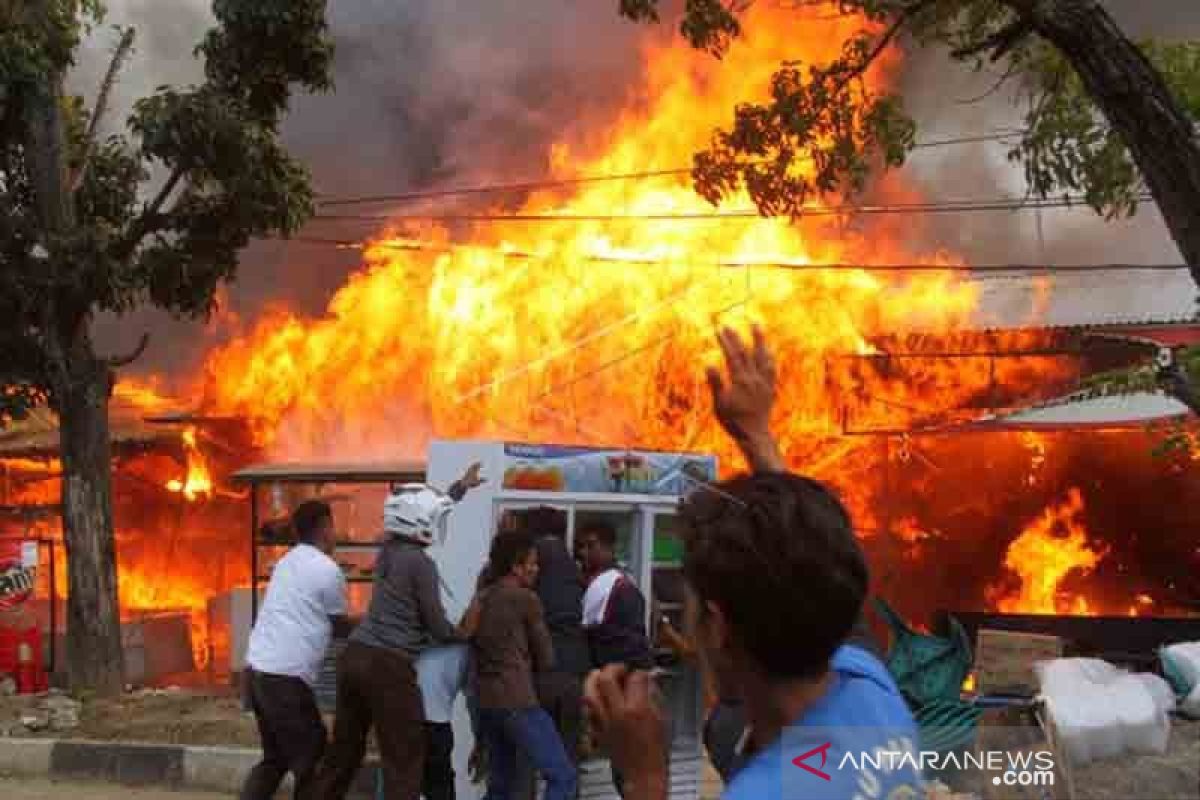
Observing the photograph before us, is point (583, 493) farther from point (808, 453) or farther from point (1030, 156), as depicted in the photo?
point (808, 453)

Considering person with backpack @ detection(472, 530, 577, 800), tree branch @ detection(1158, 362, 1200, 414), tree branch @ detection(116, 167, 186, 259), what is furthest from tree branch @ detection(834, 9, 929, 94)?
tree branch @ detection(116, 167, 186, 259)

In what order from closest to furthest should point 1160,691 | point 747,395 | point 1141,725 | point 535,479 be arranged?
point 747,395 < point 1141,725 < point 1160,691 < point 535,479

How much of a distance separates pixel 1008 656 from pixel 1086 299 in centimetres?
1160

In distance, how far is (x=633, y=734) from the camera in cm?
198

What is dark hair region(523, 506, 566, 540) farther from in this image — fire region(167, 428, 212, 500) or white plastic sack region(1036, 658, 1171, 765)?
fire region(167, 428, 212, 500)

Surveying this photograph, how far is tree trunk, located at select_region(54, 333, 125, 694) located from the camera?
36.4 ft

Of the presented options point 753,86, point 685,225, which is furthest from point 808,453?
point 753,86

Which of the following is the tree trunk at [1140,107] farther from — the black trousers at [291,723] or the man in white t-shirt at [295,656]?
the black trousers at [291,723]

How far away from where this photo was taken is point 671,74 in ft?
57.7

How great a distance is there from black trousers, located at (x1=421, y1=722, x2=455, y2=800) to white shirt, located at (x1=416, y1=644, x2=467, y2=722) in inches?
2.4

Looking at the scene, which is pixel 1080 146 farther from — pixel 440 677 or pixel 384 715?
pixel 384 715

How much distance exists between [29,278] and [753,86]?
932cm

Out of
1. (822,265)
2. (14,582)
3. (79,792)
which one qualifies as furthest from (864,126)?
(14,582)

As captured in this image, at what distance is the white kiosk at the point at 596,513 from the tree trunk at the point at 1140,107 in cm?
270
